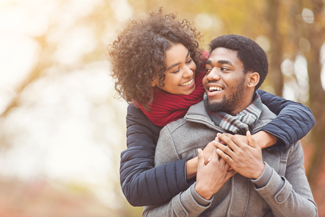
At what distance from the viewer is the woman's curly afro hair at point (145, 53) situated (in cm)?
214

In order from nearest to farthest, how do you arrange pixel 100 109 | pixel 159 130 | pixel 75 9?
pixel 159 130
pixel 75 9
pixel 100 109

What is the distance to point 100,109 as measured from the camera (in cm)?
779

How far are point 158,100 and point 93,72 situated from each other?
511 cm

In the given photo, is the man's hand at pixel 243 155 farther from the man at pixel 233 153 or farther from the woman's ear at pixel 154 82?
the woman's ear at pixel 154 82

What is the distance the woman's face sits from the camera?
7.01 feet

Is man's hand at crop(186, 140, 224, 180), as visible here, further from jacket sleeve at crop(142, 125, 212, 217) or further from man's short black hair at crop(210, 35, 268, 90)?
man's short black hair at crop(210, 35, 268, 90)

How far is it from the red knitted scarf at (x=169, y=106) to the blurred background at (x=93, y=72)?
247cm

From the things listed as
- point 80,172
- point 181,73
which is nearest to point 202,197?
point 181,73

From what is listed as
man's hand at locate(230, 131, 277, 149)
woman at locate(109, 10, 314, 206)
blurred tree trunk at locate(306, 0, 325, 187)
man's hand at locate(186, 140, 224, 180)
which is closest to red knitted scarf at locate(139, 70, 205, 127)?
woman at locate(109, 10, 314, 206)

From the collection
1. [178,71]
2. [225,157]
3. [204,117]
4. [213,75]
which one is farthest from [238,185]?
[178,71]

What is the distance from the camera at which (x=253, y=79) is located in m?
2.12

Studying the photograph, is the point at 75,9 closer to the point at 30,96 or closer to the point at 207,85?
the point at 30,96

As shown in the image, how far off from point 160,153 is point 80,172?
24.2ft

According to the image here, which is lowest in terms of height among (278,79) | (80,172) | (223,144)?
(223,144)
